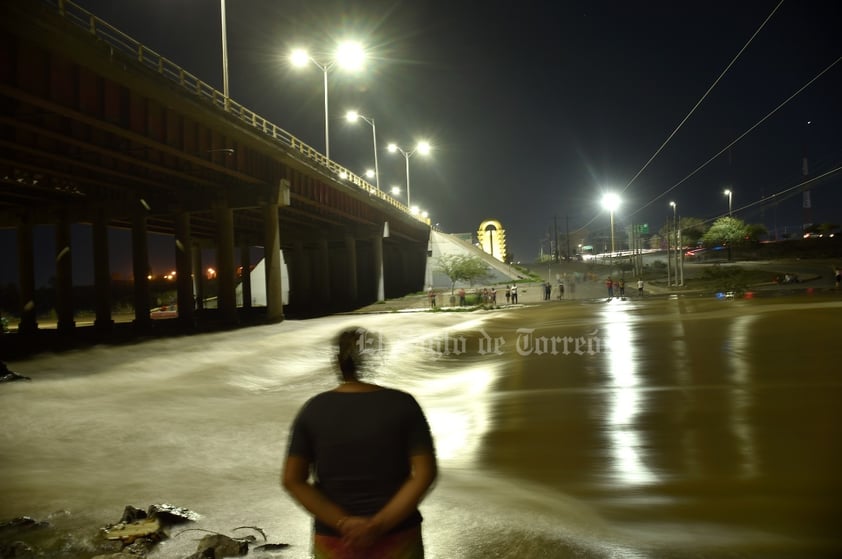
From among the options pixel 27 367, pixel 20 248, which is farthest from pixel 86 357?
pixel 20 248

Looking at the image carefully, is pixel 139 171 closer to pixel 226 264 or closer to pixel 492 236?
pixel 226 264

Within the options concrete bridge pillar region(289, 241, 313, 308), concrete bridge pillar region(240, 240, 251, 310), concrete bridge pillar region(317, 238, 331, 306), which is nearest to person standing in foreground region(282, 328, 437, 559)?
concrete bridge pillar region(317, 238, 331, 306)

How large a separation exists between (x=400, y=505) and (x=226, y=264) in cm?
4020

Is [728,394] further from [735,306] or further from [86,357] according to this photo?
[735,306]

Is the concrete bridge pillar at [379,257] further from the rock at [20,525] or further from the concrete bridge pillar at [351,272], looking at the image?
the rock at [20,525]

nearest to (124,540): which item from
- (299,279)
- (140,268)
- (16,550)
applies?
(16,550)

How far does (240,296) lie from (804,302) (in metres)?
75.8

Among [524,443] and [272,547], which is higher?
[272,547]

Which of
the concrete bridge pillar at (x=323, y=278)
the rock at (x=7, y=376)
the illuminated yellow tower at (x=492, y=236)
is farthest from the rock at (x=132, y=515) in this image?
the illuminated yellow tower at (x=492, y=236)

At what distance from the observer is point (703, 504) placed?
6992mm

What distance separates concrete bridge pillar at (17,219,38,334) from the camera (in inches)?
1743

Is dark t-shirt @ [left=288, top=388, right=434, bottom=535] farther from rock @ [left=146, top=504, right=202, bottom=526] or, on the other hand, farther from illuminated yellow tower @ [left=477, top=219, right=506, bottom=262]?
illuminated yellow tower @ [left=477, top=219, right=506, bottom=262]

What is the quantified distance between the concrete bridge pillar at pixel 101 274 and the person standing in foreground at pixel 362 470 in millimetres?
45538

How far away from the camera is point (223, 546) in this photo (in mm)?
5840
